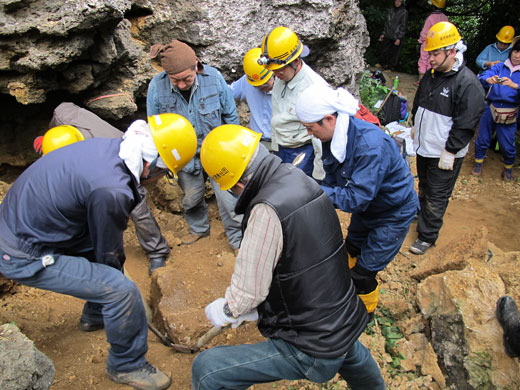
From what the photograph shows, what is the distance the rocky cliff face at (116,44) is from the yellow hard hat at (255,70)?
4.13ft

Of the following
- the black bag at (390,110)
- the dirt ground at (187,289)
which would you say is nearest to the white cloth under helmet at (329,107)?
the dirt ground at (187,289)

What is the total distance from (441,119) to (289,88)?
1.74 meters

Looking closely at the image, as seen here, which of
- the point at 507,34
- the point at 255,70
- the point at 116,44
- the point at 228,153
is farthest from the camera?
the point at 507,34

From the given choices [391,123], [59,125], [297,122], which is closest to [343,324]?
[297,122]

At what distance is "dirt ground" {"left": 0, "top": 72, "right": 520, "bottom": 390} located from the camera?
9.61 ft

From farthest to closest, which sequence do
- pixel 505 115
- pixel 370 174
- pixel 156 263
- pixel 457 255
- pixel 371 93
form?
pixel 371 93 → pixel 505 115 → pixel 156 263 → pixel 457 255 → pixel 370 174

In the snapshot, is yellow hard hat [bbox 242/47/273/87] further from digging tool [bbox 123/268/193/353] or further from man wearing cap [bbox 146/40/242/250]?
digging tool [bbox 123/268/193/353]

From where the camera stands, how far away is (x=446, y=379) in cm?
302

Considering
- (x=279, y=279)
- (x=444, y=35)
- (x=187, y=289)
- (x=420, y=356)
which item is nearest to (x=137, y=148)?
(x=279, y=279)

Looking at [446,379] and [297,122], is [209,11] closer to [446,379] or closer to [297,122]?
[297,122]

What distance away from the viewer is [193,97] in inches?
156

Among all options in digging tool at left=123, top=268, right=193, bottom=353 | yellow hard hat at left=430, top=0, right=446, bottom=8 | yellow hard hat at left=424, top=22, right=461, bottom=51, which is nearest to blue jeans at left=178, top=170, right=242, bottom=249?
digging tool at left=123, top=268, right=193, bottom=353

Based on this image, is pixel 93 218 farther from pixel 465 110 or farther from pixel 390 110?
pixel 390 110

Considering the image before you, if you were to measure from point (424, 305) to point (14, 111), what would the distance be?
472 centimetres
